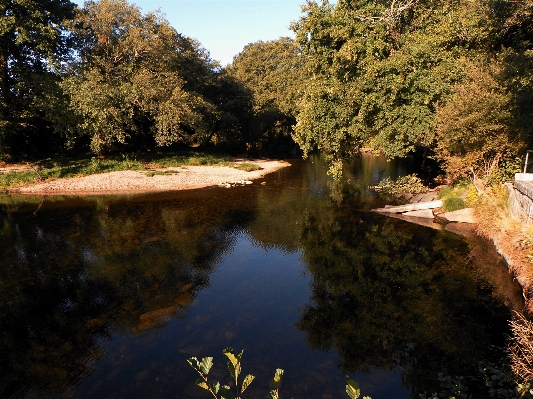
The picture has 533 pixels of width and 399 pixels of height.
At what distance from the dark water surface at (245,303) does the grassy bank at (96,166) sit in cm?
1088

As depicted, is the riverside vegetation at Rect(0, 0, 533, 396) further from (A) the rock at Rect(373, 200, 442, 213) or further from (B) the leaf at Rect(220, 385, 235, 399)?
(B) the leaf at Rect(220, 385, 235, 399)

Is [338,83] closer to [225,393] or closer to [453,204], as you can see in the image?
[453,204]

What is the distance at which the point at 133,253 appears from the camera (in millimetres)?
16781

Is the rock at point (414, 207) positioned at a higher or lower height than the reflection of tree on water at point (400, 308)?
higher

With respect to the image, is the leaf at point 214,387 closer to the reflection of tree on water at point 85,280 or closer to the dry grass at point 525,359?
the dry grass at point 525,359

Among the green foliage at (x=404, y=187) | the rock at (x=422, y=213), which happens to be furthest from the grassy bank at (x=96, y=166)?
the rock at (x=422, y=213)

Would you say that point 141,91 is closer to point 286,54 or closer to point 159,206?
point 159,206

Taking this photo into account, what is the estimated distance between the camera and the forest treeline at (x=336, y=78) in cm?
1953

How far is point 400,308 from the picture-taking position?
1189 centimetres

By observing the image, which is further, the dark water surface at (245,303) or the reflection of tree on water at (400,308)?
the reflection of tree on water at (400,308)

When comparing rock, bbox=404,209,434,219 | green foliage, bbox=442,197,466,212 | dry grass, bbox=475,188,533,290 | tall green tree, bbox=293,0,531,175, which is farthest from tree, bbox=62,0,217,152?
dry grass, bbox=475,188,533,290

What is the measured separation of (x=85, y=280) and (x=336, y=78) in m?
19.7

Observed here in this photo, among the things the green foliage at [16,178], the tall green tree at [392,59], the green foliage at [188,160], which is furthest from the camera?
the green foliage at [188,160]

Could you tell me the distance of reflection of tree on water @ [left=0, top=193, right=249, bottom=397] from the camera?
31.5ft
